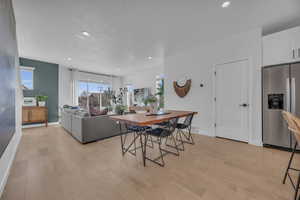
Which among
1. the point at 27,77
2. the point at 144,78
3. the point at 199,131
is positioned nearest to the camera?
the point at 199,131

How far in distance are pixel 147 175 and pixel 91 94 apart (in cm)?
640

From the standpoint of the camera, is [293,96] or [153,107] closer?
[293,96]

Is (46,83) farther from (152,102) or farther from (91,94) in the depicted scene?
(152,102)

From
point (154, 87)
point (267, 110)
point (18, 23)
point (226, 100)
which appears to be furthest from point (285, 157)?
point (18, 23)

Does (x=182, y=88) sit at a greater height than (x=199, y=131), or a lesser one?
greater

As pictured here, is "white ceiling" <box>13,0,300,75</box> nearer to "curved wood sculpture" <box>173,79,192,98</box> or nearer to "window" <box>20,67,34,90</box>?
"curved wood sculpture" <box>173,79,192,98</box>

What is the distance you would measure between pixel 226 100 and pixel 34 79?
7051mm

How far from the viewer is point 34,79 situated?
491cm

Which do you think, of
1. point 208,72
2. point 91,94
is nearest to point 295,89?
point 208,72

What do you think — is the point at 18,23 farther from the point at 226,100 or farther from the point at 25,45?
the point at 226,100

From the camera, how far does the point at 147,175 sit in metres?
1.71

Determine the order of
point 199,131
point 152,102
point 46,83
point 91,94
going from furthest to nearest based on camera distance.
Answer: point 91,94 < point 46,83 < point 199,131 < point 152,102

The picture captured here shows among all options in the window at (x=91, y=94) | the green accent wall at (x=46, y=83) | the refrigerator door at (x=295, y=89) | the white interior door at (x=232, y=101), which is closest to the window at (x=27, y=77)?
the green accent wall at (x=46, y=83)

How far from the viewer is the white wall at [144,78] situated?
631 cm
